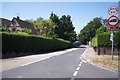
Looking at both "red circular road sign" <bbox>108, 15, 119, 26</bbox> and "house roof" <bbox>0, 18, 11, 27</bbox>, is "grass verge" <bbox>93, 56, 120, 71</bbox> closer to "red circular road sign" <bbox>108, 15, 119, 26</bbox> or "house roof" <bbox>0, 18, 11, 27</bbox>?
"red circular road sign" <bbox>108, 15, 119, 26</bbox>

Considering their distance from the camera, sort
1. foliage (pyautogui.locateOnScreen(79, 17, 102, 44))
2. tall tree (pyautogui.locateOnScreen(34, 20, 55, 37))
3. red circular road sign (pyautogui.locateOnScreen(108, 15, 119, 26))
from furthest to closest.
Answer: foliage (pyautogui.locateOnScreen(79, 17, 102, 44)), tall tree (pyautogui.locateOnScreen(34, 20, 55, 37)), red circular road sign (pyautogui.locateOnScreen(108, 15, 119, 26))

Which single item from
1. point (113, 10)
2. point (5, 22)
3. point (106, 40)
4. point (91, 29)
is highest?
point (91, 29)

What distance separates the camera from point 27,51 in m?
34.6

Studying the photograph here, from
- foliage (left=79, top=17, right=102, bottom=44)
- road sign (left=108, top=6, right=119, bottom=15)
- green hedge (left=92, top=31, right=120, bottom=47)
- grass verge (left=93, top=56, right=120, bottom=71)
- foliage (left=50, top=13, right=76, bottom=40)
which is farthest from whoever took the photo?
foliage (left=79, top=17, right=102, bottom=44)

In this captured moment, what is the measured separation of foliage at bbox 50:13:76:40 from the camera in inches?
3954

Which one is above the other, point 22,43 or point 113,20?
point 113,20

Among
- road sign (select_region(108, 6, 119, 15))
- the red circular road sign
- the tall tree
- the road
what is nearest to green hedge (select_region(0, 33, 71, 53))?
the road

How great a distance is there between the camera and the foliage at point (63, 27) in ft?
330

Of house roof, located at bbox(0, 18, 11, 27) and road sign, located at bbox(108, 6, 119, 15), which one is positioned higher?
house roof, located at bbox(0, 18, 11, 27)

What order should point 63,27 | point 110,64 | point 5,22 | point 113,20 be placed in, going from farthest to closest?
point 63,27, point 5,22, point 113,20, point 110,64

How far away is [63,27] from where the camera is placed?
108688 mm

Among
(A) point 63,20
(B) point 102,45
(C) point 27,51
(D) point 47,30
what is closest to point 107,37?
(B) point 102,45

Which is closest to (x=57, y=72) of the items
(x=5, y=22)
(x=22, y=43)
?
(x=22, y=43)

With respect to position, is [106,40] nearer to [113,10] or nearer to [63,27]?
[113,10]
